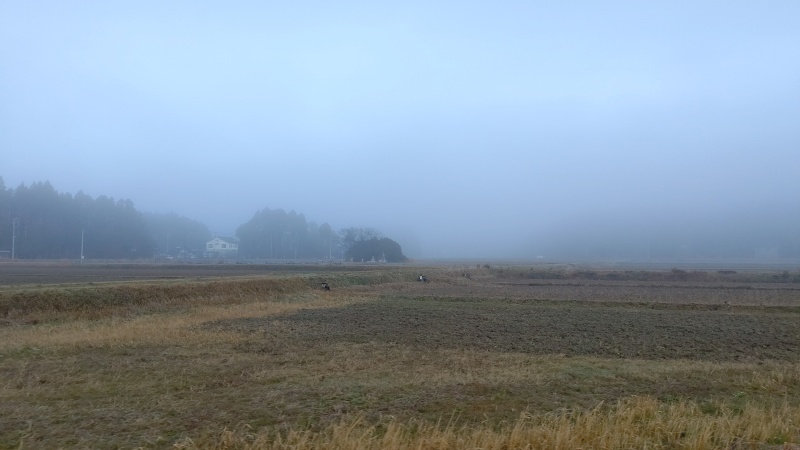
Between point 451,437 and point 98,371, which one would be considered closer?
point 451,437

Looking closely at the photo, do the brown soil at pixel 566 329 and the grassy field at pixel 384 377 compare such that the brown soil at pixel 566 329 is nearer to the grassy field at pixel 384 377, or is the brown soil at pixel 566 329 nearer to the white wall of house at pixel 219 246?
the grassy field at pixel 384 377

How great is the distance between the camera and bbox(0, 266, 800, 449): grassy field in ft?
25.4

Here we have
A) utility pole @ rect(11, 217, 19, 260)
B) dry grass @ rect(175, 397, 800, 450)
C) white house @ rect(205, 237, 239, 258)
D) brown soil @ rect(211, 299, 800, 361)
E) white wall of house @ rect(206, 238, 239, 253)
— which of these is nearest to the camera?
dry grass @ rect(175, 397, 800, 450)

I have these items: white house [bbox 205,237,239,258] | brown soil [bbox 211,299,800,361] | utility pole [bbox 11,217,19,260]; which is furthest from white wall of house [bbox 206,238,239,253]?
brown soil [bbox 211,299,800,361]

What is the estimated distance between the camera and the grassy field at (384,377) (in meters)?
7.74

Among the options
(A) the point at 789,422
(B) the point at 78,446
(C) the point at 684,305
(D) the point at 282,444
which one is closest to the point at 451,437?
(D) the point at 282,444

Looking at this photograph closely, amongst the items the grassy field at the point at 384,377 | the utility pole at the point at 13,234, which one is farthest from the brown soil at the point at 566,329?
the utility pole at the point at 13,234

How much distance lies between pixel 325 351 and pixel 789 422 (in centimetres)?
1056

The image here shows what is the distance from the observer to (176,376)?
11.9m

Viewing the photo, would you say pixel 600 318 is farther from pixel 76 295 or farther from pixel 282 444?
pixel 76 295

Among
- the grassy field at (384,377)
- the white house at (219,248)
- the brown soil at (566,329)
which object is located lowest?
the brown soil at (566,329)

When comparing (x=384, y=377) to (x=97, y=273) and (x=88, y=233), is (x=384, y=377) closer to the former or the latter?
(x=97, y=273)

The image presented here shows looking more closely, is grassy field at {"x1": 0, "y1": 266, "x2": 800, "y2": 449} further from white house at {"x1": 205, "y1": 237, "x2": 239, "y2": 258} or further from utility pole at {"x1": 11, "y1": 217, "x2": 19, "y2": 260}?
white house at {"x1": 205, "y1": 237, "x2": 239, "y2": 258}

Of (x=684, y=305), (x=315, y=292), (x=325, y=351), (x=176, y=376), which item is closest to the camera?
(x=176, y=376)
